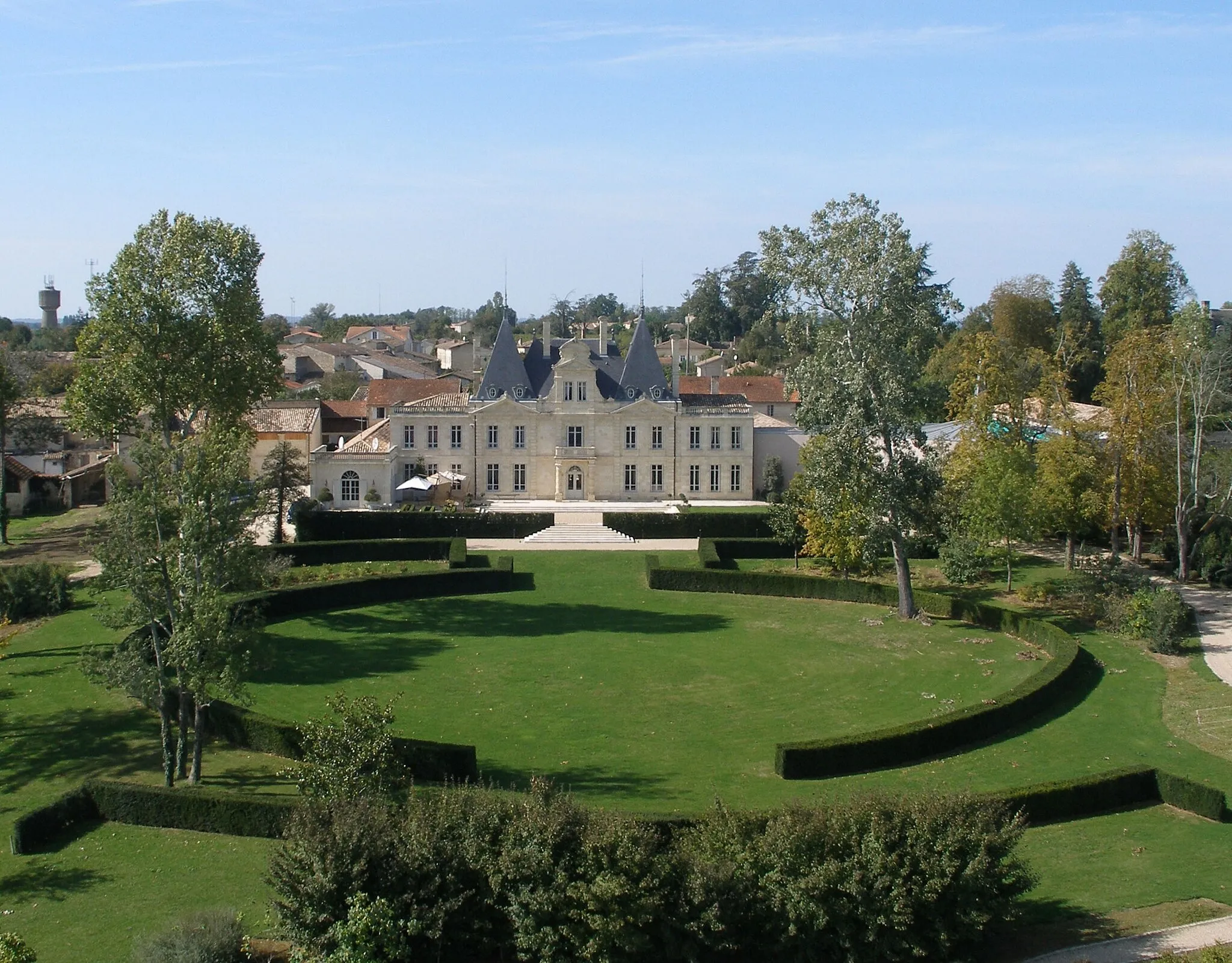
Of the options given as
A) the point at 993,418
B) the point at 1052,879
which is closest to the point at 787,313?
the point at 993,418

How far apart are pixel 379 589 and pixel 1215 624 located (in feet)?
87.6

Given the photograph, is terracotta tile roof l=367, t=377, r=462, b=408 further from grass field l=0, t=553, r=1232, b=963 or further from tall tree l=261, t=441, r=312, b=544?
grass field l=0, t=553, r=1232, b=963

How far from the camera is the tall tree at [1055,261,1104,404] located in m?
74.2

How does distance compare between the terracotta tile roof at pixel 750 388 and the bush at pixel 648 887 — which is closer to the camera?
the bush at pixel 648 887

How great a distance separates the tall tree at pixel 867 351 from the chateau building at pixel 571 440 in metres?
22.4

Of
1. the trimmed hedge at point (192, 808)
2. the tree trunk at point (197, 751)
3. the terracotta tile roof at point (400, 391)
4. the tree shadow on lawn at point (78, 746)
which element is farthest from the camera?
the terracotta tile roof at point (400, 391)

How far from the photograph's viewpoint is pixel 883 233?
36.2m

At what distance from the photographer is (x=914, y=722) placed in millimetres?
24750

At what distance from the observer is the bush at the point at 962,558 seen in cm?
3947

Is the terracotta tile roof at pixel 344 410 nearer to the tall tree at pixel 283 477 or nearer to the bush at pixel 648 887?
the tall tree at pixel 283 477

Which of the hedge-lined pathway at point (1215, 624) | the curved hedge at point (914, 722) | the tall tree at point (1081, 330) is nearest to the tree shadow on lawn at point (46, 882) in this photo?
the curved hedge at point (914, 722)

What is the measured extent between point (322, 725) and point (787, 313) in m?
23.6

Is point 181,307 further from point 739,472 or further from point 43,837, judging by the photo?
point 739,472

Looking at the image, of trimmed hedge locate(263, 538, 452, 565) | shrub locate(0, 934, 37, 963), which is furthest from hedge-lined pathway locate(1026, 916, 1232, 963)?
trimmed hedge locate(263, 538, 452, 565)
